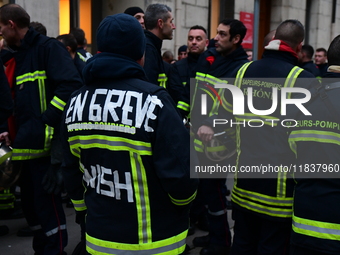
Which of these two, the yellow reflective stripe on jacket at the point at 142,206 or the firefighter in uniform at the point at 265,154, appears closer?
the yellow reflective stripe on jacket at the point at 142,206

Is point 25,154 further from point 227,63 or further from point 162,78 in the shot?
point 227,63

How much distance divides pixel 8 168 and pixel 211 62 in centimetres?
223

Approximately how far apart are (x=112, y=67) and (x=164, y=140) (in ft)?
1.44

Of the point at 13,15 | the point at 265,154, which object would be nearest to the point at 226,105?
the point at 265,154

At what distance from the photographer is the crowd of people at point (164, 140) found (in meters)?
2.21

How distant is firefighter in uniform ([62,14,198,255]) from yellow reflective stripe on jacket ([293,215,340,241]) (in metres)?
0.71

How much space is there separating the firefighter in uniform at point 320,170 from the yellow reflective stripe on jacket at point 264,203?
505 millimetres

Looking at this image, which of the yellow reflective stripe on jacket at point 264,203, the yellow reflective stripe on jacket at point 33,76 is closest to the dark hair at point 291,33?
the yellow reflective stripe on jacket at point 264,203

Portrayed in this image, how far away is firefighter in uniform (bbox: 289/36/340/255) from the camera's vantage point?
2.39 meters

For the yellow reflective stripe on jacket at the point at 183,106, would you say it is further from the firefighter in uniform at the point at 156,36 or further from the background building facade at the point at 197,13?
the background building facade at the point at 197,13

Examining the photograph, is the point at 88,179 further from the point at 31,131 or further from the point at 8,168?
the point at 8,168

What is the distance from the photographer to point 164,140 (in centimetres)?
214

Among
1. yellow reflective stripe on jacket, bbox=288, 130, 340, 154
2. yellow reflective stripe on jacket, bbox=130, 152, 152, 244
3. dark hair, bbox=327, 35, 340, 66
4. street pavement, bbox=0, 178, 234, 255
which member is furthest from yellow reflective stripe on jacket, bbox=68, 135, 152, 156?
street pavement, bbox=0, 178, 234, 255

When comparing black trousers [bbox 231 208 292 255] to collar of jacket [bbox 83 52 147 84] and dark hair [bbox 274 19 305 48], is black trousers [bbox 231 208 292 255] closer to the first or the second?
dark hair [bbox 274 19 305 48]
